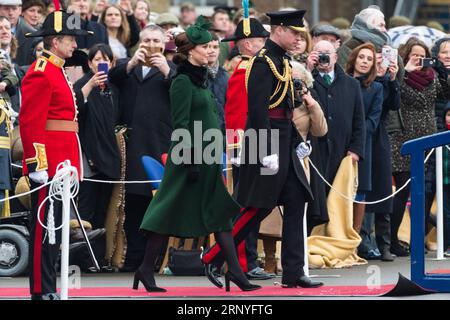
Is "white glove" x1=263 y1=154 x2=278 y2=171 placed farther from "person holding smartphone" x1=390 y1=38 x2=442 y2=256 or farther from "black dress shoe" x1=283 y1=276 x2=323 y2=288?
"person holding smartphone" x1=390 y1=38 x2=442 y2=256

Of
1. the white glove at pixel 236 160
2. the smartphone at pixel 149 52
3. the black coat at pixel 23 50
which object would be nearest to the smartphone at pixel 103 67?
the smartphone at pixel 149 52

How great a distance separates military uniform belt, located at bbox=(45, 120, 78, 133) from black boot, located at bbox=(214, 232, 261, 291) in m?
1.41

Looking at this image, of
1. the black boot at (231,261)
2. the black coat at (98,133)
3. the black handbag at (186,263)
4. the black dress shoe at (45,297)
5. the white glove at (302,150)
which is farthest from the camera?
the black coat at (98,133)

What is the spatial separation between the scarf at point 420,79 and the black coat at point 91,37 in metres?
3.26

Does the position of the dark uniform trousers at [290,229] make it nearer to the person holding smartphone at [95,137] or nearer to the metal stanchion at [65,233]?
the metal stanchion at [65,233]

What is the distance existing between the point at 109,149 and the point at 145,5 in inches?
161

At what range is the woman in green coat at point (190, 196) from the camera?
40.5 feet

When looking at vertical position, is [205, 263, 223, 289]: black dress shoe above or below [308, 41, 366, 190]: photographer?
below

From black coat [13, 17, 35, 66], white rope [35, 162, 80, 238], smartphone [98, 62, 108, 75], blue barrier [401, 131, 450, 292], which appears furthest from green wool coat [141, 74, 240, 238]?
black coat [13, 17, 35, 66]

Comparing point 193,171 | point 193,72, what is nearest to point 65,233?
point 193,171

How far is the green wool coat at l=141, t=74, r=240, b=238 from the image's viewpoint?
12383 mm

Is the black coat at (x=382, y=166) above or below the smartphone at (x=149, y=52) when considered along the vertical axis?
below
